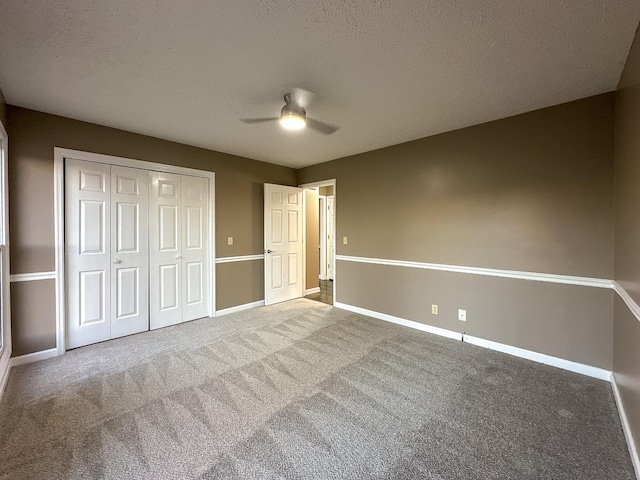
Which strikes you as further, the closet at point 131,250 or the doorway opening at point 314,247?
the doorway opening at point 314,247

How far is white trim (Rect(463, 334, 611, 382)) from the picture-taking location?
233cm

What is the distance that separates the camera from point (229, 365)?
254 cm

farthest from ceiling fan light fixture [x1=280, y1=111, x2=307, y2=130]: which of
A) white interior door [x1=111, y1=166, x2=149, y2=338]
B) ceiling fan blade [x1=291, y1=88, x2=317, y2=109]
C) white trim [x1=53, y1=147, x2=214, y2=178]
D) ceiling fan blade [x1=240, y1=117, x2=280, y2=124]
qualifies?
white interior door [x1=111, y1=166, x2=149, y2=338]

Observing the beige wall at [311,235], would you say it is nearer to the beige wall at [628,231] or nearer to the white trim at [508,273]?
the white trim at [508,273]

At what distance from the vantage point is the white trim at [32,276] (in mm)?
2545

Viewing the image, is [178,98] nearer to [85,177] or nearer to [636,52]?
[85,177]

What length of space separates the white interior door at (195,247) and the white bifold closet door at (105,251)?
0.47 metres

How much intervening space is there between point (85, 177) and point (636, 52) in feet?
15.1

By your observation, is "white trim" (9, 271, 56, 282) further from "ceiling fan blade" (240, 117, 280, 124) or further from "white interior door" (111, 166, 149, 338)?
"ceiling fan blade" (240, 117, 280, 124)

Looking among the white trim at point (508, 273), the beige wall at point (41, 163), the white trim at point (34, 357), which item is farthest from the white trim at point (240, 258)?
the white trim at point (34, 357)

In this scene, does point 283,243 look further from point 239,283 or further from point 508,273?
point 508,273

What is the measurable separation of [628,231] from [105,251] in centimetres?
462

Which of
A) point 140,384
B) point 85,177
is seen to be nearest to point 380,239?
point 140,384

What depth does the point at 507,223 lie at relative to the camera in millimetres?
2801
